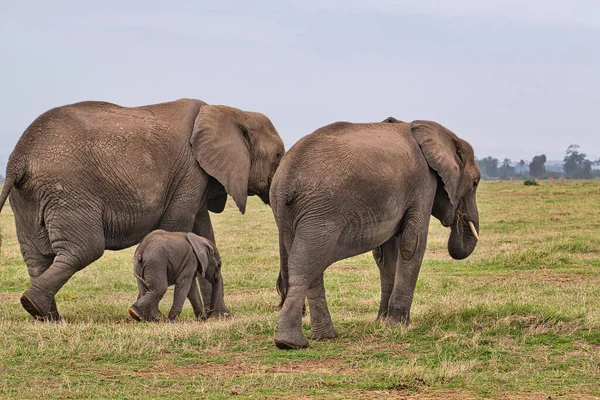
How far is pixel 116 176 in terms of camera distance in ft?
35.8

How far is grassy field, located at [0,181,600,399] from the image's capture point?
7.11 m

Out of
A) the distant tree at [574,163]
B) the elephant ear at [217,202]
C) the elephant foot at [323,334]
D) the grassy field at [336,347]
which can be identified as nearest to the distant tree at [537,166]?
the distant tree at [574,163]

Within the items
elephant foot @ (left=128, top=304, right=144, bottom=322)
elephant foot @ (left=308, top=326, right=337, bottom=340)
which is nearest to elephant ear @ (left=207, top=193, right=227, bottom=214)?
elephant foot @ (left=128, top=304, right=144, bottom=322)

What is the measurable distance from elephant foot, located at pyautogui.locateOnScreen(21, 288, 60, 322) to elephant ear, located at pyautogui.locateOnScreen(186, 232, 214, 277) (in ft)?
5.29

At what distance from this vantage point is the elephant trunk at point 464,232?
11.0 metres

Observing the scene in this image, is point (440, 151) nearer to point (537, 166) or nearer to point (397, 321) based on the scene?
point (397, 321)

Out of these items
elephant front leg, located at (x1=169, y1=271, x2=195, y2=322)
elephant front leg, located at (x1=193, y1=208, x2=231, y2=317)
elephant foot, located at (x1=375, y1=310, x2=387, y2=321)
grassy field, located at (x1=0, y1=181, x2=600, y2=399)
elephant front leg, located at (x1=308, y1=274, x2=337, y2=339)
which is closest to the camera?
grassy field, located at (x1=0, y1=181, x2=600, y2=399)

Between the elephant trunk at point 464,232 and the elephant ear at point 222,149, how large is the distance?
239 cm

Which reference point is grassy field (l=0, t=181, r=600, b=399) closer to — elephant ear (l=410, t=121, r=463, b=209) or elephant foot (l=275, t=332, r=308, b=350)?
elephant foot (l=275, t=332, r=308, b=350)

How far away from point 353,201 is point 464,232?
262 centimetres

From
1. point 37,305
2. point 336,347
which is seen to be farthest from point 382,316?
point 37,305

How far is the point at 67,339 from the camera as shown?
350 inches

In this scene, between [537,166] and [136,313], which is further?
[537,166]

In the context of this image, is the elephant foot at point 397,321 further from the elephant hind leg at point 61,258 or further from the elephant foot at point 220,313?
the elephant hind leg at point 61,258
